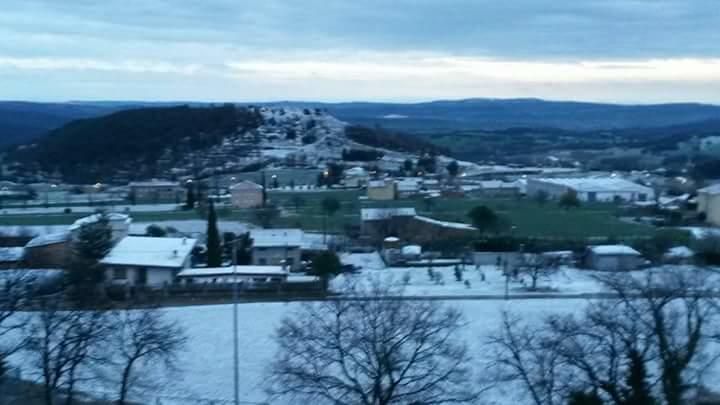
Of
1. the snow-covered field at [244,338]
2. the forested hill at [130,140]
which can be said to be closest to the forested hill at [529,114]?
the forested hill at [130,140]

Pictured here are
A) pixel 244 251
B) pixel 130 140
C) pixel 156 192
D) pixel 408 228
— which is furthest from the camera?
pixel 130 140

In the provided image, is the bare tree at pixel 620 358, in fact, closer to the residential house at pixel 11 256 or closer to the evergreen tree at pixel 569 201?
the residential house at pixel 11 256

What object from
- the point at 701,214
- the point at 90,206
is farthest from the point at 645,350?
the point at 90,206

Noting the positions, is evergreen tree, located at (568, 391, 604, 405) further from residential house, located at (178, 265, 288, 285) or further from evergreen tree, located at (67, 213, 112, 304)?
residential house, located at (178, 265, 288, 285)

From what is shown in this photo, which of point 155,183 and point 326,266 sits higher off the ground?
point 326,266

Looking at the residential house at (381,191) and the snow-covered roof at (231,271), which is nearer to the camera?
the snow-covered roof at (231,271)

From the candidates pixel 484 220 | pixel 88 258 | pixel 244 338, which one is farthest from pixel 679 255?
pixel 88 258

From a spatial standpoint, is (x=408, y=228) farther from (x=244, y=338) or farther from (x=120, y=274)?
(x=244, y=338)
